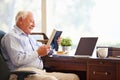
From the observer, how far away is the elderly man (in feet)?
7.93

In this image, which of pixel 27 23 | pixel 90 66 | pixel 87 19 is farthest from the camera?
pixel 87 19

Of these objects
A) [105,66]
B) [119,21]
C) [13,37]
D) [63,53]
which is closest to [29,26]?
[13,37]

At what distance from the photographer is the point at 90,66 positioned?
97.7 inches

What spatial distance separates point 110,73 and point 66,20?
126 centimetres

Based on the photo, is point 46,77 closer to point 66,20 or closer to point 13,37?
point 13,37

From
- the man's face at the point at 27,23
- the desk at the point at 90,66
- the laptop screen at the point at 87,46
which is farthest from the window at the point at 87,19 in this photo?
the man's face at the point at 27,23

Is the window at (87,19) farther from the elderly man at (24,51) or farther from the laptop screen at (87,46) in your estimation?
the elderly man at (24,51)

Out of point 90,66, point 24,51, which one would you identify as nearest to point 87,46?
point 90,66

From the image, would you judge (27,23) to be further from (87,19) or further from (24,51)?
(87,19)

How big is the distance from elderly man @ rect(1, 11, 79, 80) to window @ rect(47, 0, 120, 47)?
2.76ft

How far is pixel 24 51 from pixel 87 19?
1.14m

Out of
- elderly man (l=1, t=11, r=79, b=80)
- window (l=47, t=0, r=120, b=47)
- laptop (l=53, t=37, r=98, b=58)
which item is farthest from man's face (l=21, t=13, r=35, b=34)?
window (l=47, t=0, r=120, b=47)

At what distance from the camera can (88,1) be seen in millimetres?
3305

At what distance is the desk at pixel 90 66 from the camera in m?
2.39
